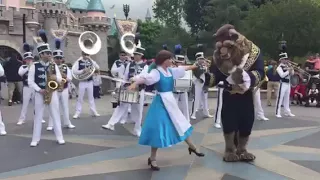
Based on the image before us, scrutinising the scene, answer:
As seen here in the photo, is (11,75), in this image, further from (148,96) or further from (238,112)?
(238,112)

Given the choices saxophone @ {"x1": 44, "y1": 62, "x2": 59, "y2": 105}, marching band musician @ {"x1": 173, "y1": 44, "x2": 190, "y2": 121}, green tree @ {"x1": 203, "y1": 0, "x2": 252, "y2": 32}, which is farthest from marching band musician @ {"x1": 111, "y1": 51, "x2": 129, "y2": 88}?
green tree @ {"x1": 203, "y1": 0, "x2": 252, "y2": 32}

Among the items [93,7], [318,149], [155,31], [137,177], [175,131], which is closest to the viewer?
[137,177]

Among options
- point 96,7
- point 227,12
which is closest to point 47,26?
point 96,7

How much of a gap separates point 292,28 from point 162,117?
26341mm

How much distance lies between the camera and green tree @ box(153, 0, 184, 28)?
68.2 m

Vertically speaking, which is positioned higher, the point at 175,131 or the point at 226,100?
the point at 226,100

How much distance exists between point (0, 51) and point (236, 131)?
86.5 feet

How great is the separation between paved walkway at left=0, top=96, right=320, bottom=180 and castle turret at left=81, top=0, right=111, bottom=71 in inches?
1061

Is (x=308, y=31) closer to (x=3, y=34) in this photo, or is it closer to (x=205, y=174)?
(x=3, y=34)

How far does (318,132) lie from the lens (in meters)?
10.0

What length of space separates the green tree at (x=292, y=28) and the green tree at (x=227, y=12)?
11.4m

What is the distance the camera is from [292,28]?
30875 mm

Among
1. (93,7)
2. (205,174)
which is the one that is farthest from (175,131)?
(93,7)

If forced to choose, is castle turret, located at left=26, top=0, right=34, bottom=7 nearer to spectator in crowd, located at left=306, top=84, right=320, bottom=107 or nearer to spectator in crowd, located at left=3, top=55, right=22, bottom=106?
spectator in crowd, located at left=3, top=55, right=22, bottom=106
